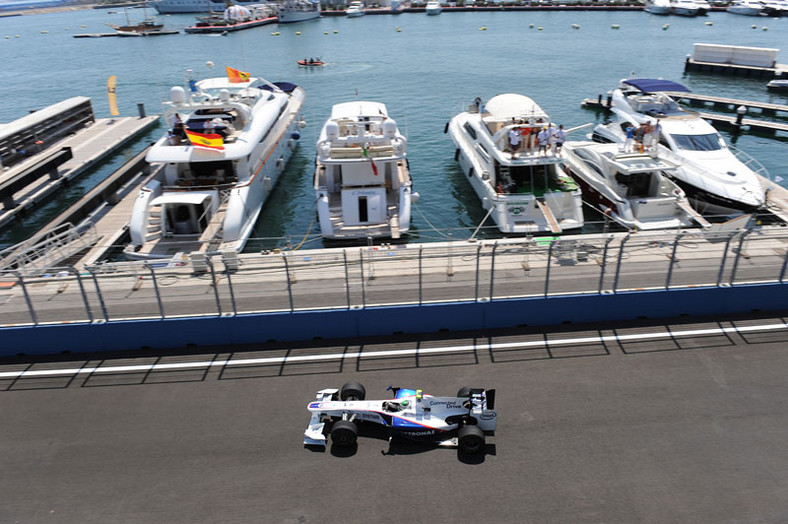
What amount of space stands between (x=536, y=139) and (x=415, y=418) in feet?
58.5

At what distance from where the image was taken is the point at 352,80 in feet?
199

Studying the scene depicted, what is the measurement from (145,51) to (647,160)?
86.3 m

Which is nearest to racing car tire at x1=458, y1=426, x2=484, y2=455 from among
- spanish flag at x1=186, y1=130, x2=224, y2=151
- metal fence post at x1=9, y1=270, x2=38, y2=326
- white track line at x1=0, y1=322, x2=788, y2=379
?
white track line at x1=0, y1=322, x2=788, y2=379

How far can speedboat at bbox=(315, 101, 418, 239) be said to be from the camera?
23781mm

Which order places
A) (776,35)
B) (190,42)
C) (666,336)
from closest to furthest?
(666,336), (776,35), (190,42)

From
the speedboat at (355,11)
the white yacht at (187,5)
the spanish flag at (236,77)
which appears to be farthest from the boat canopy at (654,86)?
the white yacht at (187,5)

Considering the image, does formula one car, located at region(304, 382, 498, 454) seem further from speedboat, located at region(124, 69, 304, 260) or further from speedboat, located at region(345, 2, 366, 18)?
speedboat, located at region(345, 2, 366, 18)

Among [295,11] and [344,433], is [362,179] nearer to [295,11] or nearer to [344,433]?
[344,433]

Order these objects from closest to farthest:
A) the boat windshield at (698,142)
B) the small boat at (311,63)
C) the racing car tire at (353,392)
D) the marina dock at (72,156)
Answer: the racing car tire at (353,392) → the boat windshield at (698,142) → the marina dock at (72,156) → the small boat at (311,63)

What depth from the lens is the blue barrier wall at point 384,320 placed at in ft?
44.1

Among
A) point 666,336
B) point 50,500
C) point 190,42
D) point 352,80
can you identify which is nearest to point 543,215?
point 666,336

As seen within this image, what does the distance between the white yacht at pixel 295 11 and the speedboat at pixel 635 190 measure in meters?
99.1

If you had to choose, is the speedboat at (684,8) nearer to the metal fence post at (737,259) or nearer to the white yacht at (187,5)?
the white yacht at (187,5)

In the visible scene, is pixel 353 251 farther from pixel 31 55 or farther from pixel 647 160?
pixel 31 55
